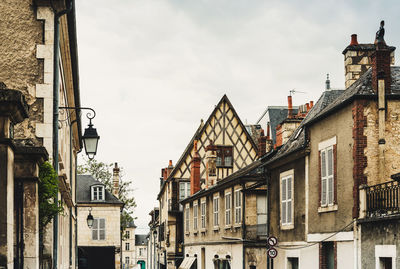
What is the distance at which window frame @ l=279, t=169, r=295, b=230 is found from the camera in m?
18.7

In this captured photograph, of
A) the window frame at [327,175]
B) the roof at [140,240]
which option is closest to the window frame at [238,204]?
the window frame at [327,175]

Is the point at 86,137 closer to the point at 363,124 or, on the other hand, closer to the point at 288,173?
the point at 363,124

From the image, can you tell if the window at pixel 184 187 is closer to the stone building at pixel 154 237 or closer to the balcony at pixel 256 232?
the stone building at pixel 154 237

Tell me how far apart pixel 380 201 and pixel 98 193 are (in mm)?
35642

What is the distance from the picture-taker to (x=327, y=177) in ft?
51.7

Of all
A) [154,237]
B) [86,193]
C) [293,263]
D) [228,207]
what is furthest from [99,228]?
[293,263]

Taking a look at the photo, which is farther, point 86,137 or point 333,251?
point 333,251

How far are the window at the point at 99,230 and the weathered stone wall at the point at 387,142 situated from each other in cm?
3496

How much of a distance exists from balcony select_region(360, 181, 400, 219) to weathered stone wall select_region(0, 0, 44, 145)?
6.59 metres

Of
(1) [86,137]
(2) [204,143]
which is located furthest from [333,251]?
(2) [204,143]

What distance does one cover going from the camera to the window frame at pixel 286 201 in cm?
1874

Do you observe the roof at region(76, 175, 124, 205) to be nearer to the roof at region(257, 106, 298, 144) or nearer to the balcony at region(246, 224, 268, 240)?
the roof at region(257, 106, 298, 144)

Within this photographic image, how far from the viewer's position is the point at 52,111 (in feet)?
40.4

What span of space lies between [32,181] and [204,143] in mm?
34999
